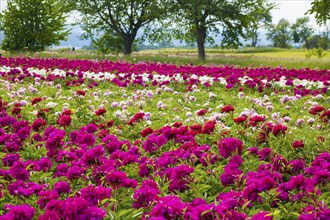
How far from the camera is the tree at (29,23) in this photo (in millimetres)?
30312

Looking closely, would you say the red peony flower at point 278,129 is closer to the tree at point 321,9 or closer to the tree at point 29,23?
the tree at point 321,9

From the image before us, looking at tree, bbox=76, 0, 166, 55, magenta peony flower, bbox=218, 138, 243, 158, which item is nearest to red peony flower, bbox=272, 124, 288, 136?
magenta peony flower, bbox=218, 138, 243, 158

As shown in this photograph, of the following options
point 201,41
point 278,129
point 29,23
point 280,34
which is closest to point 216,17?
point 201,41

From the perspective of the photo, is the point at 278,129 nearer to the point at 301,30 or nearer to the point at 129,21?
the point at 129,21

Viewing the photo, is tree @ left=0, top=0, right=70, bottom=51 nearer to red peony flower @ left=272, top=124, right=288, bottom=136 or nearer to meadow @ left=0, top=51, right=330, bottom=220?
meadow @ left=0, top=51, right=330, bottom=220

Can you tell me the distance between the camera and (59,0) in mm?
31891

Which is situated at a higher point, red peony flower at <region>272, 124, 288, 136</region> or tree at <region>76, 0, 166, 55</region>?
tree at <region>76, 0, 166, 55</region>

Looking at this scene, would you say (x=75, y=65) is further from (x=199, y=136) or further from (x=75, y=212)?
(x=75, y=212)

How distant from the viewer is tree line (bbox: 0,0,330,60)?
26406 mm

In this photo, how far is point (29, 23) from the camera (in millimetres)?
30969

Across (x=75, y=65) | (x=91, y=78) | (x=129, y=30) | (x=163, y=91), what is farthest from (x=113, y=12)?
(x=163, y=91)

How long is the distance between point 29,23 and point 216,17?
1410 centimetres

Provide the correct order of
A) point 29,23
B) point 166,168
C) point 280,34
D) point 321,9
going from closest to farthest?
point 166,168 < point 321,9 < point 29,23 < point 280,34

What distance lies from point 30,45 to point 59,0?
411 centimetres
